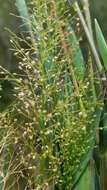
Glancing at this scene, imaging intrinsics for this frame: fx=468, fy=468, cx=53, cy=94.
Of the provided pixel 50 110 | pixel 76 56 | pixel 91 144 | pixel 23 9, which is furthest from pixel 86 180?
pixel 23 9

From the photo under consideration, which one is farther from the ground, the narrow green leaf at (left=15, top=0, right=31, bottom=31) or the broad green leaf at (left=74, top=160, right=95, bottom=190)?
the narrow green leaf at (left=15, top=0, right=31, bottom=31)

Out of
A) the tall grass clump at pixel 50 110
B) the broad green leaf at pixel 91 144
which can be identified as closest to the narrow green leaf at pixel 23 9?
the tall grass clump at pixel 50 110

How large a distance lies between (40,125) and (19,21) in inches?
15.4

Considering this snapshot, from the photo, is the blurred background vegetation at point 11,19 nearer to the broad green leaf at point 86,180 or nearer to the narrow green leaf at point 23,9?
the narrow green leaf at point 23,9

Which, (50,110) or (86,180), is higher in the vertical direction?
(50,110)

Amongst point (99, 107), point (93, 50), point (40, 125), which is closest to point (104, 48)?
point (93, 50)

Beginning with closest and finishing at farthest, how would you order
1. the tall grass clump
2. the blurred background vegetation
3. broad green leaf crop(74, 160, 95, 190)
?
the tall grass clump
broad green leaf crop(74, 160, 95, 190)
the blurred background vegetation

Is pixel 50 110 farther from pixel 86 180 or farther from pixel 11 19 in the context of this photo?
Answer: pixel 11 19

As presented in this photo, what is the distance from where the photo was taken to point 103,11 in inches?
53.3

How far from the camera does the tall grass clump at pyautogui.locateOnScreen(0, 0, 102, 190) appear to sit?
108cm

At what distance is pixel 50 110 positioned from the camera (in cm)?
112

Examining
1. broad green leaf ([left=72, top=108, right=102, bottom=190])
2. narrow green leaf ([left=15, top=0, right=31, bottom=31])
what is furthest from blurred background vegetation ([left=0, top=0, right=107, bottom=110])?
broad green leaf ([left=72, top=108, right=102, bottom=190])

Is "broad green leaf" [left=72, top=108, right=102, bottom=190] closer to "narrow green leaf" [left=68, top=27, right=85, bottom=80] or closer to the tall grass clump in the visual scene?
the tall grass clump

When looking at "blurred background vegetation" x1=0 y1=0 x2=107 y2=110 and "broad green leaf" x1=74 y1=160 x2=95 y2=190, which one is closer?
"broad green leaf" x1=74 y1=160 x2=95 y2=190
